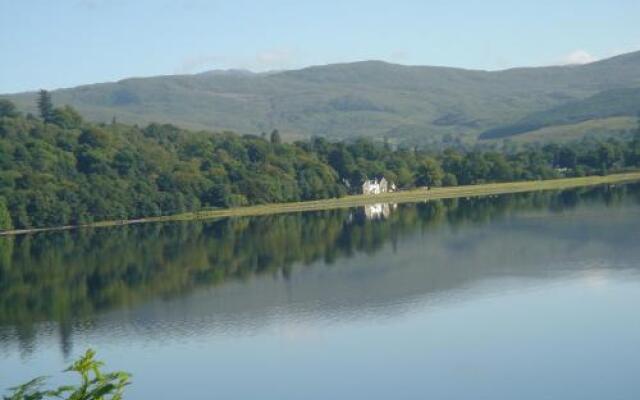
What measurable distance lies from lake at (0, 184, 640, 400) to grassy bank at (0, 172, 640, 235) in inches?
597

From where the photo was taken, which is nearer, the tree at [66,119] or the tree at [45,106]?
the tree at [66,119]

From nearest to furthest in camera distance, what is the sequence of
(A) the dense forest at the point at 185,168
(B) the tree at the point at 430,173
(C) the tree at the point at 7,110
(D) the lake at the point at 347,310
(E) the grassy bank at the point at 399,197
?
(D) the lake at the point at 347,310 < (A) the dense forest at the point at 185,168 < (E) the grassy bank at the point at 399,197 < (B) the tree at the point at 430,173 < (C) the tree at the point at 7,110

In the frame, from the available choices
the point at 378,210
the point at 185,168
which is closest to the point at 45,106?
the point at 185,168

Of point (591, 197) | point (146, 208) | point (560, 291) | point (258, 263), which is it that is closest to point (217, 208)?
point (146, 208)

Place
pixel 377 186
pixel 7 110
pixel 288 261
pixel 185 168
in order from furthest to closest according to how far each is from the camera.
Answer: pixel 7 110 < pixel 377 186 < pixel 185 168 < pixel 288 261

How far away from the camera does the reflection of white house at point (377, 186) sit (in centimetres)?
9594

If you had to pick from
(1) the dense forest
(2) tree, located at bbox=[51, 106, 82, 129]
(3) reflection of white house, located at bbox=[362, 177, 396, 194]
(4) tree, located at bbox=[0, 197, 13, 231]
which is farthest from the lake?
(2) tree, located at bbox=[51, 106, 82, 129]

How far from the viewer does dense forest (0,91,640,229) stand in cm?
7650

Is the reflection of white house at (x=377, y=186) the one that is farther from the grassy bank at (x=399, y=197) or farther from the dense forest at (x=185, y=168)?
the grassy bank at (x=399, y=197)

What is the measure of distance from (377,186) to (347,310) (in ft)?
203

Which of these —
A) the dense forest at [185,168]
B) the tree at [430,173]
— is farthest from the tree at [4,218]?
the tree at [430,173]

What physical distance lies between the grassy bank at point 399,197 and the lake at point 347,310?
49.7 feet

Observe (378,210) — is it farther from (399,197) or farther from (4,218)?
(4,218)

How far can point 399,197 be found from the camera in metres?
89.9
